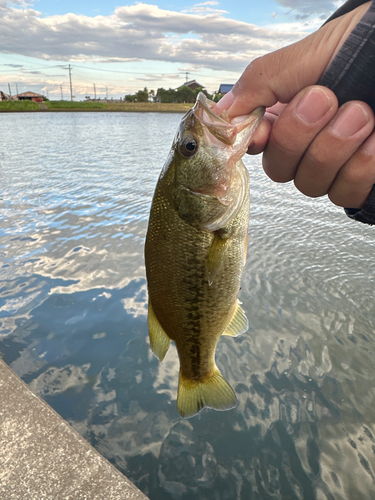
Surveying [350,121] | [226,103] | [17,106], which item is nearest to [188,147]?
[226,103]

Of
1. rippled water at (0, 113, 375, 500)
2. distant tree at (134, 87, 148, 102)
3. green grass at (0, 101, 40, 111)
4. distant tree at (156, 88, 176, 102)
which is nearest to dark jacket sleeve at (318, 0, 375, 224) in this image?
rippled water at (0, 113, 375, 500)

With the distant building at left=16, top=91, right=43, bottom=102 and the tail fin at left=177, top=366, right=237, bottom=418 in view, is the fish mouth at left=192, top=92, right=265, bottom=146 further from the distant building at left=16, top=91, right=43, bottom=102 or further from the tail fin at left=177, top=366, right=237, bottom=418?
the distant building at left=16, top=91, right=43, bottom=102

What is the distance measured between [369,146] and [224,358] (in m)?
3.14

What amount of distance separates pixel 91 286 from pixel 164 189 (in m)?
4.30

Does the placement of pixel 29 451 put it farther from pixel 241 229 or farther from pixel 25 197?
pixel 25 197

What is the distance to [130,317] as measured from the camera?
516cm

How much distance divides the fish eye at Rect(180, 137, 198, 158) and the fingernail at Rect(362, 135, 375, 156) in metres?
1.00

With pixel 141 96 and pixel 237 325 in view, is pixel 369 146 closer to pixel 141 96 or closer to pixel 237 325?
pixel 237 325

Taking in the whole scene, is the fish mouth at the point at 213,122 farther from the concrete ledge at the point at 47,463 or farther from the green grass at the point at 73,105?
the green grass at the point at 73,105

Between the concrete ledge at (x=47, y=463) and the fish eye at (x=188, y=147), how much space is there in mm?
2011

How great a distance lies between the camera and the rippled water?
10.4 ft

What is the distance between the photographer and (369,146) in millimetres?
2033

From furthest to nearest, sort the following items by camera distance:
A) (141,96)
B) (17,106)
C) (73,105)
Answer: (141,96) < (73,105) < (17,106)

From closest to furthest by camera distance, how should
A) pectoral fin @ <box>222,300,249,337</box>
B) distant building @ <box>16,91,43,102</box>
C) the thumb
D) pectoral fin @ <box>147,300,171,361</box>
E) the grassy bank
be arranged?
the thumb → pectoral fin @ <box>147,300,171,361</box> → pectoral fin @ <box>222,300,249,337</box> → the grassy bank → distant building @ <box>16,91,43,102</box>
